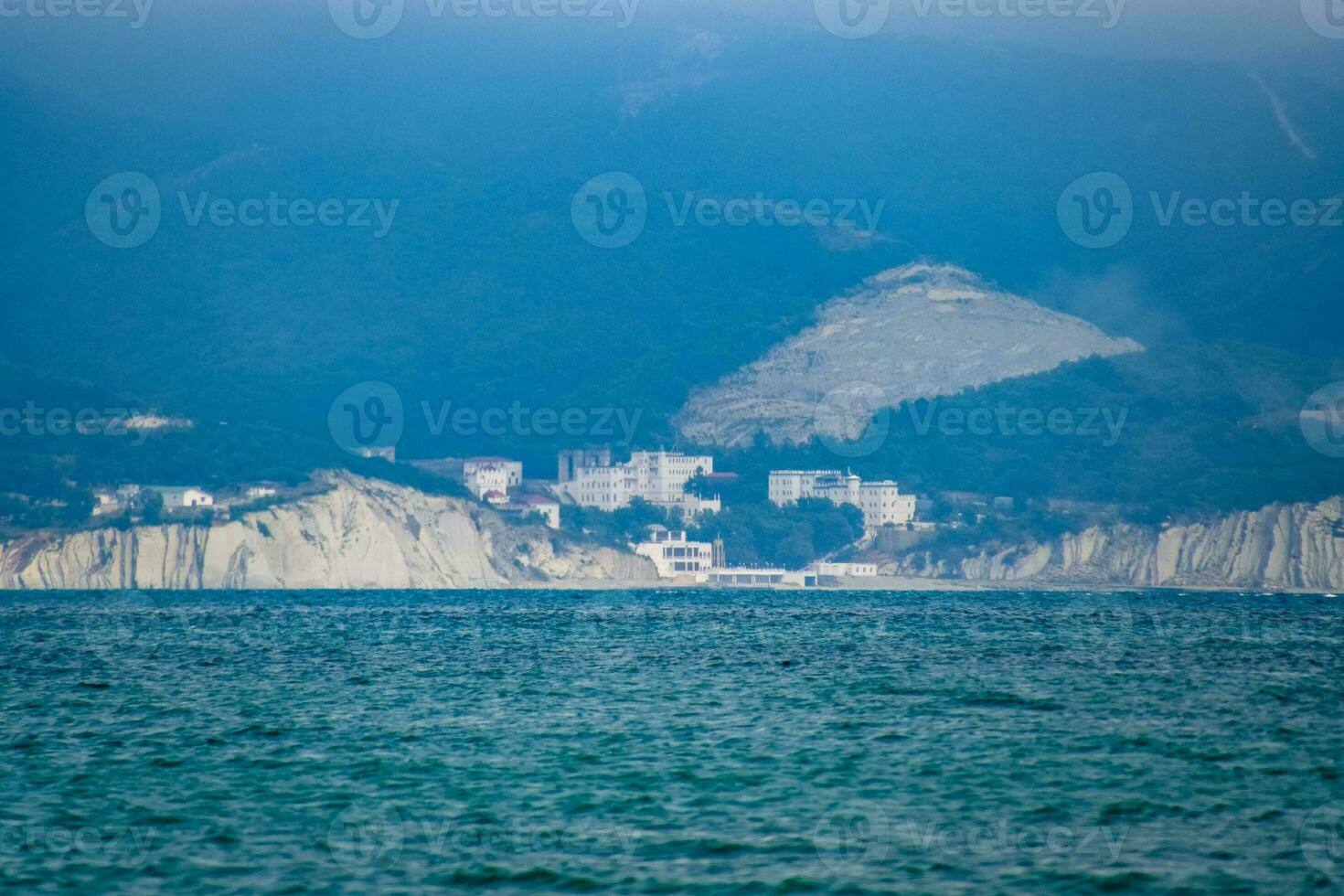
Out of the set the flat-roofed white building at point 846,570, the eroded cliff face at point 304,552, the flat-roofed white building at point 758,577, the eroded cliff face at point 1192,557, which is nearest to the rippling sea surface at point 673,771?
the eroded cliff face at point 304,552

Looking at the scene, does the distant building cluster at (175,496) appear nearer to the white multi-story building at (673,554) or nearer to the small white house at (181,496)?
the small white house at (181,496)

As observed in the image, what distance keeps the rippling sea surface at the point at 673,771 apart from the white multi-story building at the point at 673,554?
423 feet

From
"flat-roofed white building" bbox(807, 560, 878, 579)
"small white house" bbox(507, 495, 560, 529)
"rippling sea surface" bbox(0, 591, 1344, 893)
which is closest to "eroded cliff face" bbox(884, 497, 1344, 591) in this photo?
"flat-roofed white building" bbox(807, 560, 878, 579)

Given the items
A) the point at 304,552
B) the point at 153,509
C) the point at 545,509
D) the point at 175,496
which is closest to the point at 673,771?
the point at 304,552

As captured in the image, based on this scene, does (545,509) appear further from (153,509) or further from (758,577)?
(153,509)

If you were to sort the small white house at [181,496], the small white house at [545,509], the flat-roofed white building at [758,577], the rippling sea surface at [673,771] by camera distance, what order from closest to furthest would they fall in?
the rippling sea surface at [673,771]
the small white house at [181,496]
the flat-roofed white building at [758,577]
the small white house at [545,509]

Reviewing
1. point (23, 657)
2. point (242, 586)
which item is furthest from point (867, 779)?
point (242, 586)

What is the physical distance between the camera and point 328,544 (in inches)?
6284

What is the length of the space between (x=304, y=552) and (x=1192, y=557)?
9400cm

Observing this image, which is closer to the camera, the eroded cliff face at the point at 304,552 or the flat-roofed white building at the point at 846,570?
the eroded cliff face at the point at 304,552

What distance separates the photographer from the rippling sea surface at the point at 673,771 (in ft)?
73.5

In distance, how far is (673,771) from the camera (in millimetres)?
29500

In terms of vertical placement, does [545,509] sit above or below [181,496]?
below

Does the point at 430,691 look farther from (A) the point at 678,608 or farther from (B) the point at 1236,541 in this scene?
(B) the point at 1236,541
